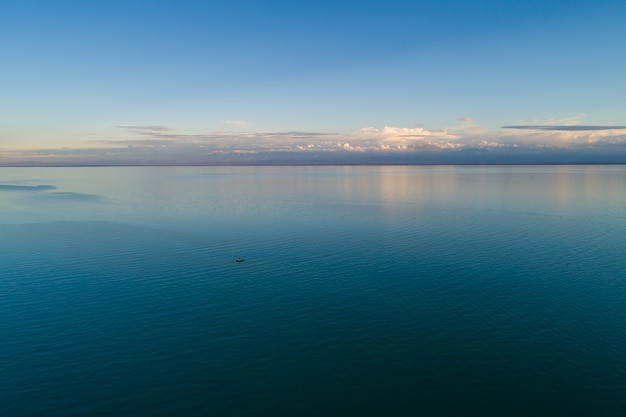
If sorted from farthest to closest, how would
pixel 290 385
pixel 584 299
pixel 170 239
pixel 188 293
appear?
pixel 170 239, pixel 188 293, pixel 584 299, pixel 290 385

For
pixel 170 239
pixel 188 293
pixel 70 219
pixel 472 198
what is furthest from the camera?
pixel 472 198

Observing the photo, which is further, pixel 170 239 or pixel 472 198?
pixel 472 198

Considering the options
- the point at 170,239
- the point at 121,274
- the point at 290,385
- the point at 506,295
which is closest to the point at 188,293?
the point at 121,274

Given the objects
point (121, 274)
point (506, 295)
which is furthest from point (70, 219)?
point (506, 295)

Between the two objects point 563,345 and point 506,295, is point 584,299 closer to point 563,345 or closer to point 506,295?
point 506,295

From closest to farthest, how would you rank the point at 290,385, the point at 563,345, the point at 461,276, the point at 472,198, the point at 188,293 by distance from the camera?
the point at 290,385
the point at 563,345
the point at 188,293
the point at 461,276
the point at 472,198

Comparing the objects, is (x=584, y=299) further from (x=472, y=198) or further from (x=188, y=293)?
(x=472, y=198)
